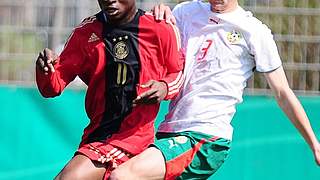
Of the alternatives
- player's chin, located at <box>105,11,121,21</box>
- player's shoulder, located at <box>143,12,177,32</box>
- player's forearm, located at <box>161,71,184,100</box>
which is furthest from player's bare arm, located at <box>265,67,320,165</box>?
player's chin, located at <box>105,11,121,21</box>

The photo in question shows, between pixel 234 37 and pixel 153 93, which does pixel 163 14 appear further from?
pixel 153 93

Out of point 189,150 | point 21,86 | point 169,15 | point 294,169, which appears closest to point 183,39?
point 169,15

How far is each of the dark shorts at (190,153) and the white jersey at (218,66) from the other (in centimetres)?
4

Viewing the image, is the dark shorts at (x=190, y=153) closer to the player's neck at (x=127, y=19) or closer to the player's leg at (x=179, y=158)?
the player's leg at (x=179, y=158)

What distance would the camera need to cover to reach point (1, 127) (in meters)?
7.59

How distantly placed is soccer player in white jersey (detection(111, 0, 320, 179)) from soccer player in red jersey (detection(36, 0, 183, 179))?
0.43 feet

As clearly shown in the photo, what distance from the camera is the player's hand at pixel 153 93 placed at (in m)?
5.32

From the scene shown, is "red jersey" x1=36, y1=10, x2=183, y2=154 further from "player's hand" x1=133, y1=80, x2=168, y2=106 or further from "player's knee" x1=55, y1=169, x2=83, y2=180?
"player's knee" x1=55, y1=169, x2=83, y2=180

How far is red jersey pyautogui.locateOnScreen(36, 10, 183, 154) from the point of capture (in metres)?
5.64

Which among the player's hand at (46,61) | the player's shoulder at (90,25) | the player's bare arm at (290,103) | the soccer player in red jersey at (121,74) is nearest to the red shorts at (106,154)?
the soccer player in red jersey at (121,74)

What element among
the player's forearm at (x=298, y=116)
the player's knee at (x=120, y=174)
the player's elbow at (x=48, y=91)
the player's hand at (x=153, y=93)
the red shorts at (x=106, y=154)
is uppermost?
the player's hand at (x=153, y=93)

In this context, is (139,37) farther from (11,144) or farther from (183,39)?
(11,144)

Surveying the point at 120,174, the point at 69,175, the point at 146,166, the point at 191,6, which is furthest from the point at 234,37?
the point at 69,175

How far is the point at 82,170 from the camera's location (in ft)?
18.1
